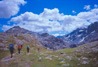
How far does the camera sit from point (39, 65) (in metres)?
52.1

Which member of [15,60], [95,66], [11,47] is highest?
[11,47]

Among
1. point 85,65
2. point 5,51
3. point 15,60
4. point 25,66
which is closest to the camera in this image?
point 25,66

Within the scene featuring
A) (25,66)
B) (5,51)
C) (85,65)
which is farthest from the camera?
(5,51)

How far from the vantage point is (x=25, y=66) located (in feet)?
166

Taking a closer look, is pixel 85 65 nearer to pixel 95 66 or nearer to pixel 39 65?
pixel 95 66

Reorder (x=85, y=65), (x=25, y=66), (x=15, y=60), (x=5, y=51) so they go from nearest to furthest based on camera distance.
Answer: (x=25, y=66) → (x=85, y=65) → (x=15, y=60) → (x=5, y=51)

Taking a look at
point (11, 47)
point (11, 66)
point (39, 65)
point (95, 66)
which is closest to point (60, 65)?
point (39, 65)

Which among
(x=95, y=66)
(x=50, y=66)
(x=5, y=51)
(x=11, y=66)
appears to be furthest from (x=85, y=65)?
(x=5, y=51)

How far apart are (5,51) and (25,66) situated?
38.8 meters

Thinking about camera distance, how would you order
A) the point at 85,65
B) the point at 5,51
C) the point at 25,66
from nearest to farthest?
the point at 25,66
the point at 85,65
the point at 5,51

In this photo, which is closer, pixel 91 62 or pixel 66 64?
pixel 66 64

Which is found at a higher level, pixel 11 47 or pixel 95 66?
pixel 11 47

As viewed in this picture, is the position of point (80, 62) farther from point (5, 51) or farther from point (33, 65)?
point (5, 51)

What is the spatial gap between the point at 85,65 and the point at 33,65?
15224mm
